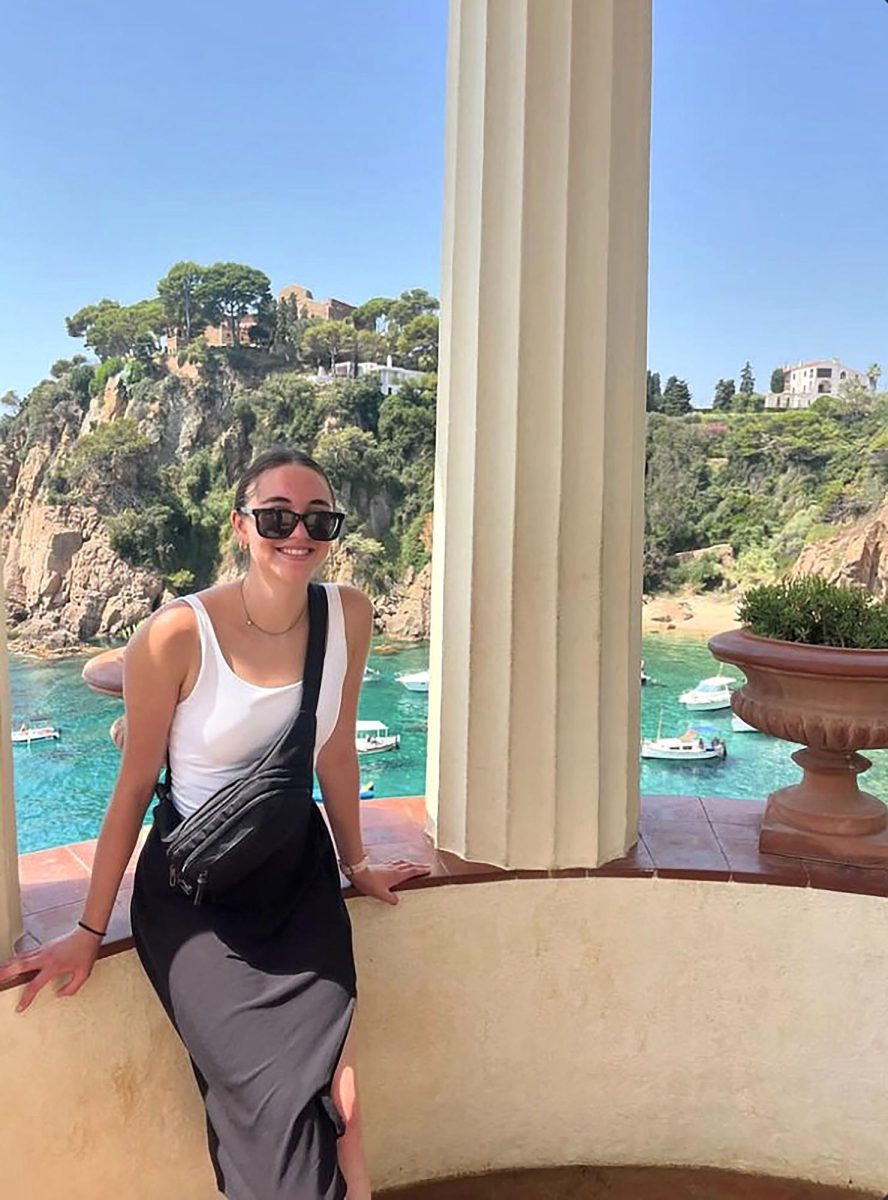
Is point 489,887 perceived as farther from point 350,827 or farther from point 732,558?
point 732,558

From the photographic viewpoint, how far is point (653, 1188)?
176cm

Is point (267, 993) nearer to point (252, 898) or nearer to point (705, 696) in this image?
point (252, 898)

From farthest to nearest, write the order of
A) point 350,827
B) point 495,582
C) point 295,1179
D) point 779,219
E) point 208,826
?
point 779,219
point 495,582
point 350,827
point 208,826
point 295,1179

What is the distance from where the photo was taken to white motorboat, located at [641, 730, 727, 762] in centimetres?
1950


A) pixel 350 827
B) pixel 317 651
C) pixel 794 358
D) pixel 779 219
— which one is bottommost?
pixel 350 827

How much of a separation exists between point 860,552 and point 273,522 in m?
22.5

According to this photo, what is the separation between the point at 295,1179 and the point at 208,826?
1.51 ft

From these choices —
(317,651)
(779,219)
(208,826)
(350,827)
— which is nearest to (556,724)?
(350,827)

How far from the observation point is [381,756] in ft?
61.3

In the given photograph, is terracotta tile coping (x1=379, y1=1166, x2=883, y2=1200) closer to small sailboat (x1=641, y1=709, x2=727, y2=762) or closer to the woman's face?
the woman's face

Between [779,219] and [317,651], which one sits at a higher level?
[779,219]

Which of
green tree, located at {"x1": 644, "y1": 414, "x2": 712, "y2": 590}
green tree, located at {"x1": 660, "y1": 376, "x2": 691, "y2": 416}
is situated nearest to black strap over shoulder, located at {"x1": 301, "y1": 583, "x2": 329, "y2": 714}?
green tree, located at {"x1": 644, "y1": 414, "x2": 712, "y2": 590}

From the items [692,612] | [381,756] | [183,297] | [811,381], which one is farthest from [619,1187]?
[811,381]

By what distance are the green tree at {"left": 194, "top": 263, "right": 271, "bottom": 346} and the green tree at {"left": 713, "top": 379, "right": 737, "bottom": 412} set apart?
44.3ft
